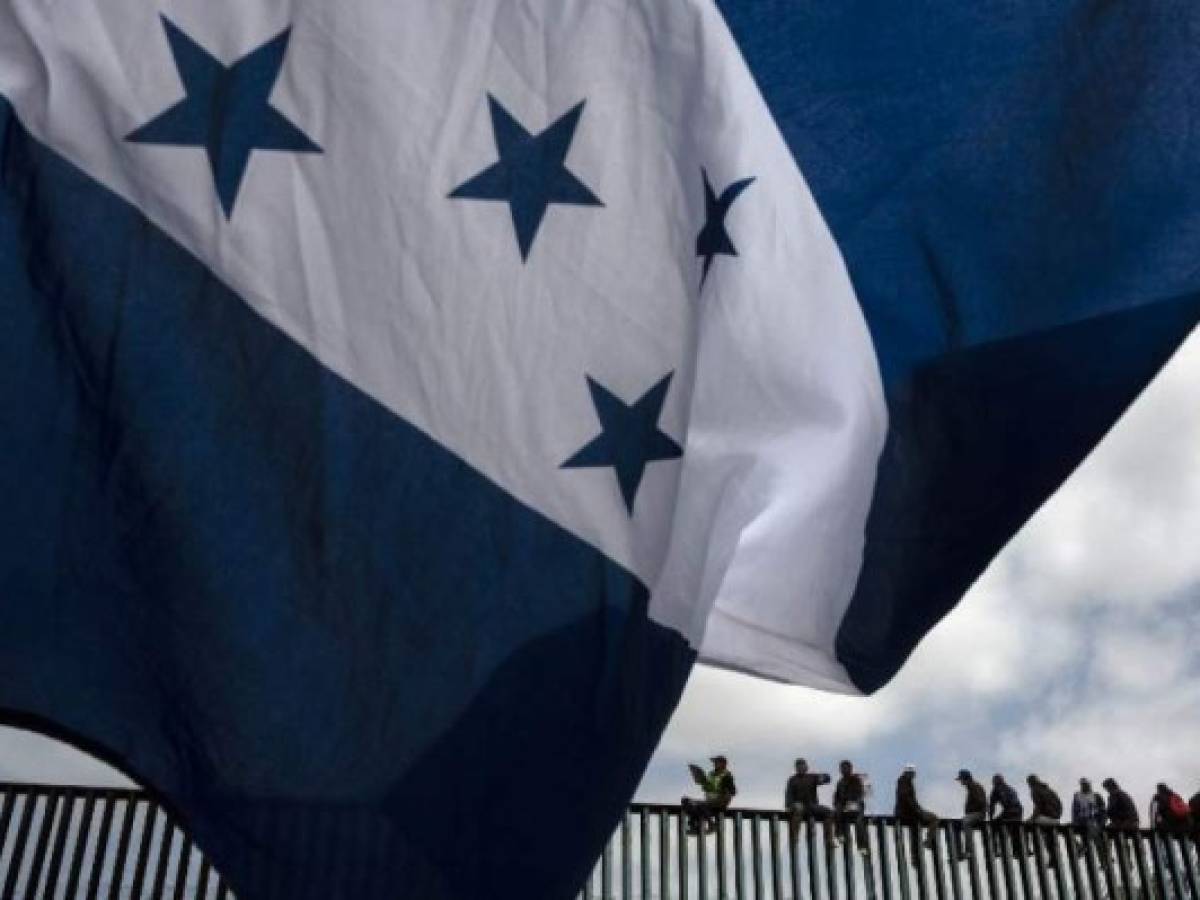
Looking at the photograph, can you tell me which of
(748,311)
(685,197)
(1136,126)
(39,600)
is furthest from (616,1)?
(39,600)

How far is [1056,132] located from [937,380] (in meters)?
0.65

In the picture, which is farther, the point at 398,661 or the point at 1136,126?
the point at 1136,126

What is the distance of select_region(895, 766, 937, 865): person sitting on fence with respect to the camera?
38.6 feet

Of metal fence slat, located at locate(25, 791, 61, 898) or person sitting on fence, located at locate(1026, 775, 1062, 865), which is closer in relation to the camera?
metal fence slat, located at locate(25, 791, 61, 898)

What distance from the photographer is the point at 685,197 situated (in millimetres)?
3338

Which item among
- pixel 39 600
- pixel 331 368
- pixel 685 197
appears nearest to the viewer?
pixel 39 600

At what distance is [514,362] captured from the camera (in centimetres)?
312

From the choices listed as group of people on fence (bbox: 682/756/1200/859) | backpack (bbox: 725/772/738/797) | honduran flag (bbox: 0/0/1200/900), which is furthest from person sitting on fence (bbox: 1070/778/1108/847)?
honduran flag (bbox: 0/0/1200/900)

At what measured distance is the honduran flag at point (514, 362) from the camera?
2.72 meters

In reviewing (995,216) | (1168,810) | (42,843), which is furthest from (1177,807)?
(995,216)

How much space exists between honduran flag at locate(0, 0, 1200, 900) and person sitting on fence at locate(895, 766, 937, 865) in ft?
28.5

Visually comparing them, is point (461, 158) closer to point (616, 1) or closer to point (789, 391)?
point (616, 1)

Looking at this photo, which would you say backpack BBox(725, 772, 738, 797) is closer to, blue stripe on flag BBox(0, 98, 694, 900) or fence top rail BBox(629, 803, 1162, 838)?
fence top rail BBox(629, 803, 1162, 838)

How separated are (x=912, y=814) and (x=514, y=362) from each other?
10.2 m
